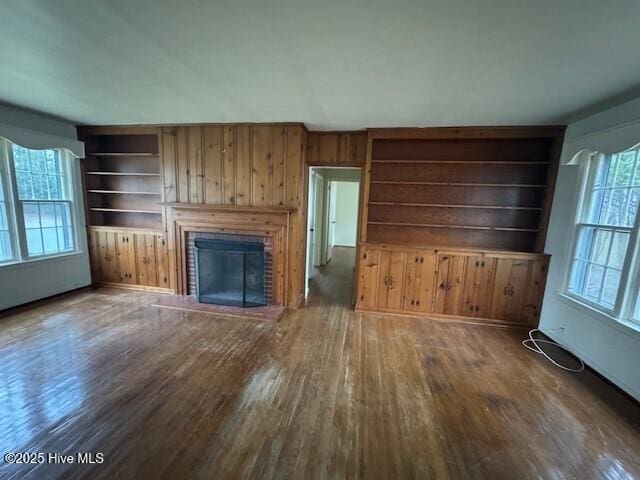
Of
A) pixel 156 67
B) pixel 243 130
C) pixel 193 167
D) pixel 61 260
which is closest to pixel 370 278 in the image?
pixel 243 130

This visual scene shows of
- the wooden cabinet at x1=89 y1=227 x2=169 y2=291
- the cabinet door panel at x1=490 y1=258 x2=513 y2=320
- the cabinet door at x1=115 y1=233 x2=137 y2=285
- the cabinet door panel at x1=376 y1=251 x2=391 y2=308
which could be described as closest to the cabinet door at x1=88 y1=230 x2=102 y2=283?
the wooden cabinet at x1=89 y1=227 x2=169 y2=291

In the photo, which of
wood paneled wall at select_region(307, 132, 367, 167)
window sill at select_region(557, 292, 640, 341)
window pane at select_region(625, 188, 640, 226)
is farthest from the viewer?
wood paneled wall at select_region(307, 132, 367, 167)

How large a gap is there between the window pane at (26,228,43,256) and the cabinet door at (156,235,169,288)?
4.67ft

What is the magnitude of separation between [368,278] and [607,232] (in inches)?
98.6

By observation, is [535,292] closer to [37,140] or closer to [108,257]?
[108,257]

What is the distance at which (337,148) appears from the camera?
380cm

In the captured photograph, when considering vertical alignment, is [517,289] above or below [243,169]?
below

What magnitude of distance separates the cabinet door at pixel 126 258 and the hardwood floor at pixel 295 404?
3.67 feet

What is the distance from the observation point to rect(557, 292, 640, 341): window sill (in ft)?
7.33

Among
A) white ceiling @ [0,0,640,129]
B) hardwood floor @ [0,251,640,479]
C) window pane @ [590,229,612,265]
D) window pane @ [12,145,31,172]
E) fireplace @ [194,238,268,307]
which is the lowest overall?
hardwood floor @ [0,251,640,479]

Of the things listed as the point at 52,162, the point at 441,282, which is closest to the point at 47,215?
the point at 52,162

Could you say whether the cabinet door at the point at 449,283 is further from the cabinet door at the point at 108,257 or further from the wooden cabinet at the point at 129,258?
the cabinet door at the point at 108,257

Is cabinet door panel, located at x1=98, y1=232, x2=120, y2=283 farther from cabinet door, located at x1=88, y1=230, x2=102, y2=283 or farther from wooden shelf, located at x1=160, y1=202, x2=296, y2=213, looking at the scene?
wooden shelf, located at x1=160, y1=202, x2=296, y2=213

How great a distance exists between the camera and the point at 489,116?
2.95 metres
